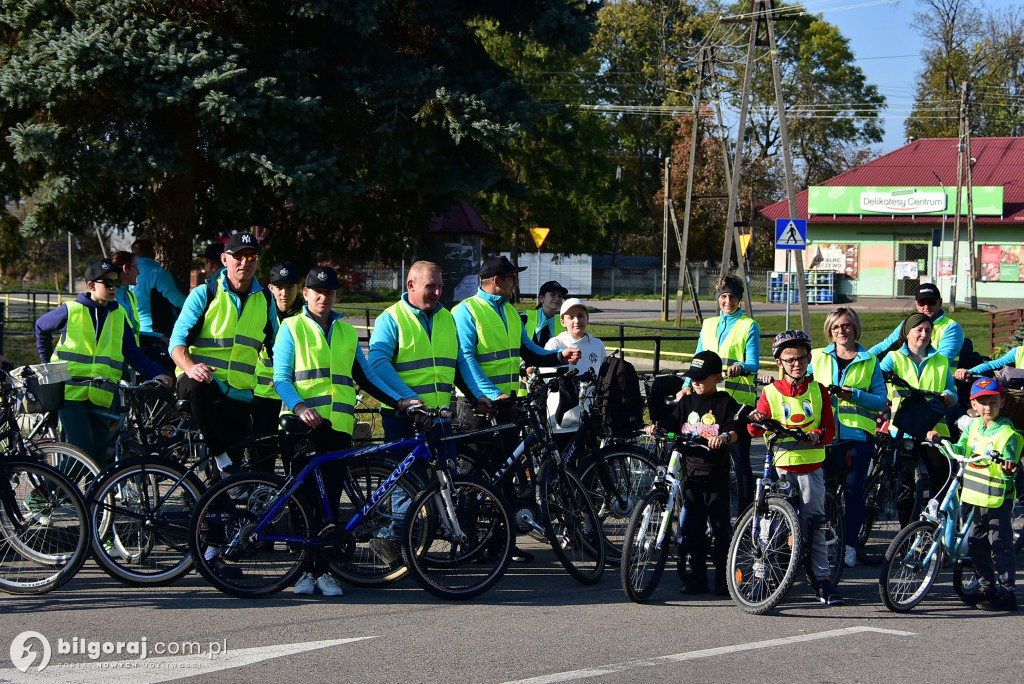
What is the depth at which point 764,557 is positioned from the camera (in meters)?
6.91

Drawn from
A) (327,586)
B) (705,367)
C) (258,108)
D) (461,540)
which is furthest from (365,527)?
(258,108)

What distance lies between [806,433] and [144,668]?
4003mm

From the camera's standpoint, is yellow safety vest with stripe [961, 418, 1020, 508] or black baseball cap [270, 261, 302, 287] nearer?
yellow safety vest with stripe [961, 418, 1020, 508]

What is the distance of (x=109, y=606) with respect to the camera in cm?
675

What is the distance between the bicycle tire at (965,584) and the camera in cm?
735

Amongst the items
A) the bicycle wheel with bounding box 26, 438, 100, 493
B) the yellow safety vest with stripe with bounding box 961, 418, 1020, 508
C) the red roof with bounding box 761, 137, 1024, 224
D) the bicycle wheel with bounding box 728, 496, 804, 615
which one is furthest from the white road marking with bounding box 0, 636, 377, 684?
the red roof with bounding box 761, 137, 1024, 224

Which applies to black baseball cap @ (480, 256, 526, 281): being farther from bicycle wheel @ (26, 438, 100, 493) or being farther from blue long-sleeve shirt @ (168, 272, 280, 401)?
bicycle wheel @ (26, 438, 100, 493)

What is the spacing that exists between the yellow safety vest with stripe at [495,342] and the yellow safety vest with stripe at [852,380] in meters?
2.15

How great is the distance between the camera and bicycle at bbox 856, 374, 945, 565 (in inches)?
333

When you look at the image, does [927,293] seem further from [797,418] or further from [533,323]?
[533,323]

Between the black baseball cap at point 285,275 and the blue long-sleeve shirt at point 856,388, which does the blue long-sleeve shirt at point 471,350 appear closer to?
the black baseball cap at point 285,275

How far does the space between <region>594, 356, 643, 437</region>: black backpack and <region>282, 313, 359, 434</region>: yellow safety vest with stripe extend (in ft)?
6.53

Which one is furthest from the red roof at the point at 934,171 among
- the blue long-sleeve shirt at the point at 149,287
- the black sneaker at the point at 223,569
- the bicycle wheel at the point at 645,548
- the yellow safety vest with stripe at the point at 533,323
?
the black sneaker at the point at 223,569

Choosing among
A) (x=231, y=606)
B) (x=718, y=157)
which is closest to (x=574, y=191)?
(x=718, y=157)
